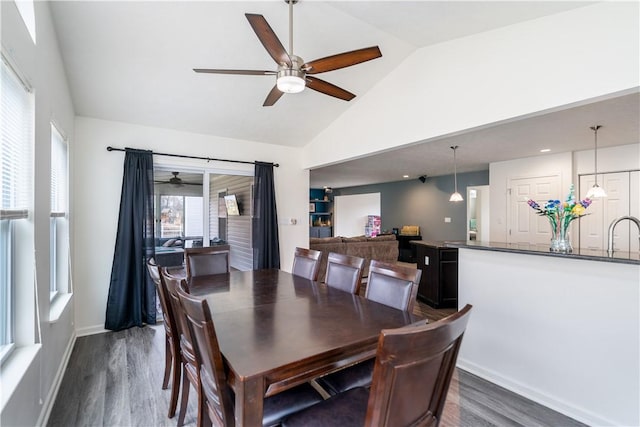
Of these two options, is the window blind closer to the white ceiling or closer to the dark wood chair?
the white ceiling

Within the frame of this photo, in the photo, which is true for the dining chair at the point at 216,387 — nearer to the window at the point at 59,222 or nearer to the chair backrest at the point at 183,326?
the chair backrest at the point at 183,326

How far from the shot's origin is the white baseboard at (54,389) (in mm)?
1888

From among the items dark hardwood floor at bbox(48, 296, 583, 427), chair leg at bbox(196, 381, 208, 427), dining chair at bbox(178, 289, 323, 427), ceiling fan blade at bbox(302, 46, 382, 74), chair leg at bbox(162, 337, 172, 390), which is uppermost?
ceiling fan blade at bbox(302, 46, 382, 74)

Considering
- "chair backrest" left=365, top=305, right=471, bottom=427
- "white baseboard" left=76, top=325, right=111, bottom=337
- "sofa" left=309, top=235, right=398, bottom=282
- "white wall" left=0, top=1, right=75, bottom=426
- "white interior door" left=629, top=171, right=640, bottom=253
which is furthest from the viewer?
"sofa" left=309, top=235, right=398, bottom=282

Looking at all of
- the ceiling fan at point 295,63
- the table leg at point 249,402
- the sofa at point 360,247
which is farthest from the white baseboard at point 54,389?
the sofa at point 360,247

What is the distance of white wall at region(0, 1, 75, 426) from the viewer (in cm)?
137

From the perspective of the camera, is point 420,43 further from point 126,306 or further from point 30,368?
point 126,306

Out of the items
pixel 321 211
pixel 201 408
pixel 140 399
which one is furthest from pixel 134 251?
pixel 321 211

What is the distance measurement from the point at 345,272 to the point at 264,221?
2.39 metres

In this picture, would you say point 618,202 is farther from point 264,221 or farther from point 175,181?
point 175,181

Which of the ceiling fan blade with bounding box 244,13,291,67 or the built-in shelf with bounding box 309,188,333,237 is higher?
the ceiling fan blade with bounding box 244,13,291,67

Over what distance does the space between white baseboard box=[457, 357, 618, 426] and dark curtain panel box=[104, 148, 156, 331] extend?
11.8ft

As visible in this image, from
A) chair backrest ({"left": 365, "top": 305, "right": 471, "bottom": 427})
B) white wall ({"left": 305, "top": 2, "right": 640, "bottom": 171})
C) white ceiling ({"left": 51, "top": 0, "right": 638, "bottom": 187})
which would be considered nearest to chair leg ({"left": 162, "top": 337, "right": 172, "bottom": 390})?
chair backrest ({"left": 365, "top": 305, "right": 471, "bottom": 427})

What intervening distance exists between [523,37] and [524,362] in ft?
8.21
